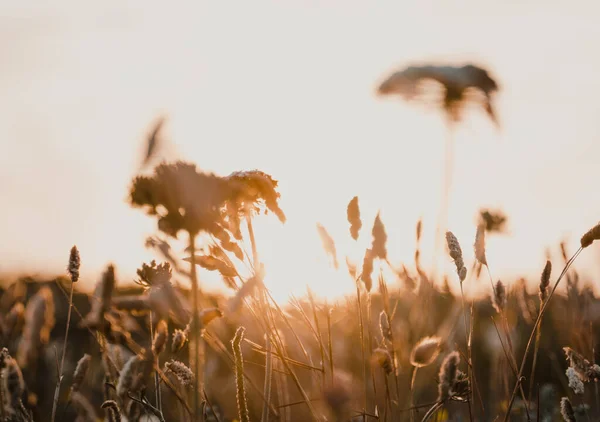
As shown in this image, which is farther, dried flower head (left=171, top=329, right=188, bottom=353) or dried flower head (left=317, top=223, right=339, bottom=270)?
dried flower head (left=317, top=223, right=339, bottom=270)

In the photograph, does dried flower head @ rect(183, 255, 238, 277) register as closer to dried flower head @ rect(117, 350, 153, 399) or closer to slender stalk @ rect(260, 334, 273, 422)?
slender stalk @ rect(260, 334, 273, 422)

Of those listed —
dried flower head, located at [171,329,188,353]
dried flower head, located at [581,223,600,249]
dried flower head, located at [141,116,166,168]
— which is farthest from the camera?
dried flower head, located at [581,223,600,249]

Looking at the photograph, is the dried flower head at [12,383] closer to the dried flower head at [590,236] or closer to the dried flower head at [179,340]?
the dried flower head at [179,340]

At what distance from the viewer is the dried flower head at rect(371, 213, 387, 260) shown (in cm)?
210

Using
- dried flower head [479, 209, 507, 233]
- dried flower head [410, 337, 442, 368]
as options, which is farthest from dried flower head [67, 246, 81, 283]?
dried flower head [479, 209, 507, 233]

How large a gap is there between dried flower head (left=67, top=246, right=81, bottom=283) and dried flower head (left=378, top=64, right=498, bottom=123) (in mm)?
1621

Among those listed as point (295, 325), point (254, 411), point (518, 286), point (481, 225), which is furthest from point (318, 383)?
point (254, 411)

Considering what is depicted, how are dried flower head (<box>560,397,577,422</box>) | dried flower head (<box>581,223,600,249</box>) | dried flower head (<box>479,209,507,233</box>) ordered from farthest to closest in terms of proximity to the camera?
dried flower head (<box>479,209,507,233</box>)
dried flower head (<box>560,397,577,422</box>)
dried flower head (<box>581,223,600,249</box>)

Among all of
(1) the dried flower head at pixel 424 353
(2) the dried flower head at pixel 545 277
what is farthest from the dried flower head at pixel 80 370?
(2) the dried flower head at pixel 545 277

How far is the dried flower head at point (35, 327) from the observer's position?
187 cm

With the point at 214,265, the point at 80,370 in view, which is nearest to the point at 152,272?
the point at 214,265

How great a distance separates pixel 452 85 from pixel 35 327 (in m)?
2.02

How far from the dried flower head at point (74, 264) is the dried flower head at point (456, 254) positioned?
51.6 inches

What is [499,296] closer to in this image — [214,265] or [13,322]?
[214,265]
